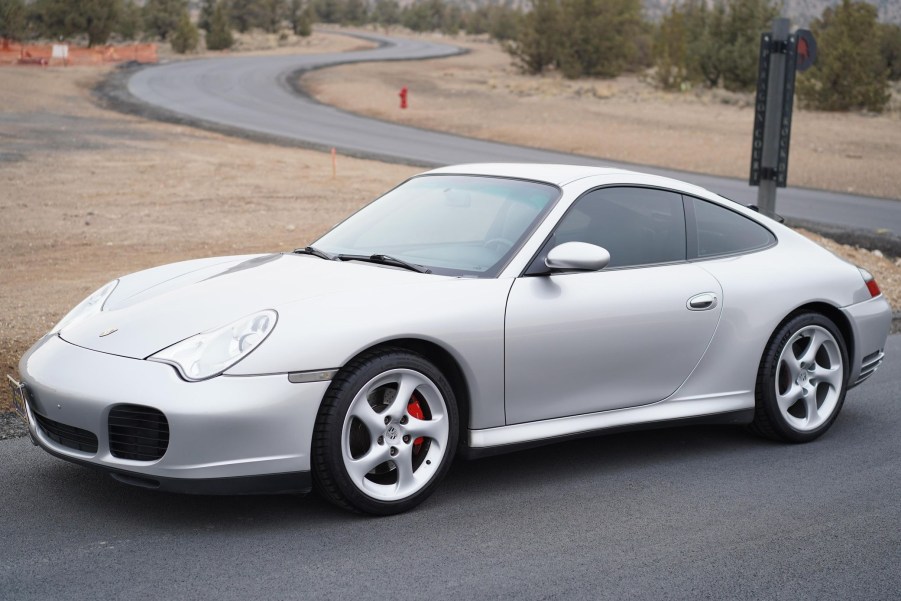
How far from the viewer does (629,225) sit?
5.91 m

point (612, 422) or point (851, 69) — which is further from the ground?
point (612, 422)

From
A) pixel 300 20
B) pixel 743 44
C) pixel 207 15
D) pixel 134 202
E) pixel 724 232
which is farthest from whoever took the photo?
pixel 300 20

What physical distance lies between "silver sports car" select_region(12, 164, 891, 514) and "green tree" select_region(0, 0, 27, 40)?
46374mm

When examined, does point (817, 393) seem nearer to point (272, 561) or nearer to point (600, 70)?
point (272, 561)

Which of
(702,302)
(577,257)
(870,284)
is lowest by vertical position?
(870,284)

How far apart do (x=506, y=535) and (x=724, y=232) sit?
2.37m

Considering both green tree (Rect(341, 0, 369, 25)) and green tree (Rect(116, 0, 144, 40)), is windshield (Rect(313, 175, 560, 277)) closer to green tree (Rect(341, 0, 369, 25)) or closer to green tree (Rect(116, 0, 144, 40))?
green tree (Rect(116, 0, 144, 40))

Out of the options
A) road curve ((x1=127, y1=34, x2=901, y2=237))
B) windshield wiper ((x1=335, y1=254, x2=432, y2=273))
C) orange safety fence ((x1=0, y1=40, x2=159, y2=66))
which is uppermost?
windshield wiper ((x1=335, y1=254, x2=432, y2=273))

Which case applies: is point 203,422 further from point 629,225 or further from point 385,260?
point 629,225

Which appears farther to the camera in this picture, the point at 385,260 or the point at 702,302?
the point at 702,302

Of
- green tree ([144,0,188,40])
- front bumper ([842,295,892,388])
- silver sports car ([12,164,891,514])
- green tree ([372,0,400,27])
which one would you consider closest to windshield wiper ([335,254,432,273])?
silver sports car ([12,164,891,514])

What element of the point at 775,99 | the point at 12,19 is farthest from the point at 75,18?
the point at 775,99

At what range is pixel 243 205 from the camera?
649 inches

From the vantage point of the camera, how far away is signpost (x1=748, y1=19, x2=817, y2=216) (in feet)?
44.2
